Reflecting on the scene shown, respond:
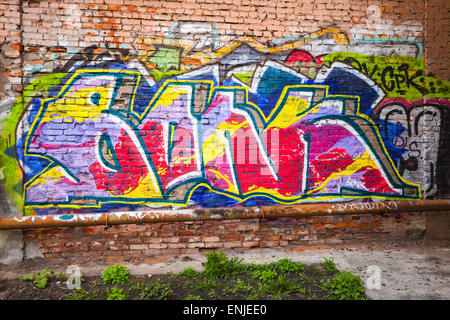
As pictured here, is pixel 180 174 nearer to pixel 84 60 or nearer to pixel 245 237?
pixel 245 237

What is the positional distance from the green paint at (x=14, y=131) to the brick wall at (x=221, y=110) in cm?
2

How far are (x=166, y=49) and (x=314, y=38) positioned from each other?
2010mm

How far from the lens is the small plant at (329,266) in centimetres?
289

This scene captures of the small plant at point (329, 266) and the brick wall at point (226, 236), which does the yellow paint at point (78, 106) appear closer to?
the brick wall at point (226, 236)

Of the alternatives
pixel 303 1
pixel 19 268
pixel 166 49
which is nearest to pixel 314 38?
pixel 303 1

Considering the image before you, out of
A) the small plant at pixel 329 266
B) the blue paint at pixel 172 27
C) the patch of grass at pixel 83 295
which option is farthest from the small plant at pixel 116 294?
the blue paint at pixel 172 27

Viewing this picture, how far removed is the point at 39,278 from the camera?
9.04 feet

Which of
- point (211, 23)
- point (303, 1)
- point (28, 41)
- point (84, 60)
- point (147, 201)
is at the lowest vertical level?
point (147, 201)

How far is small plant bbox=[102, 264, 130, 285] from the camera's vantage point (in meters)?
2.72

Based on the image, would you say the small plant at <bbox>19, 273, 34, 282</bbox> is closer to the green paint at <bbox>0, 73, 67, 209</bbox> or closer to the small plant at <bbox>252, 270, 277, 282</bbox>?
the green paint at <bbox>0, 73, 67, 209</bbox>

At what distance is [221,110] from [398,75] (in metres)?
2.56

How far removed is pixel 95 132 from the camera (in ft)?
10.6

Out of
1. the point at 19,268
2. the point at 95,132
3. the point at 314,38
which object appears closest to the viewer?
the point at 19,268

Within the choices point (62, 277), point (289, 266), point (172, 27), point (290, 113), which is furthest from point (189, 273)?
point (172, 27)
